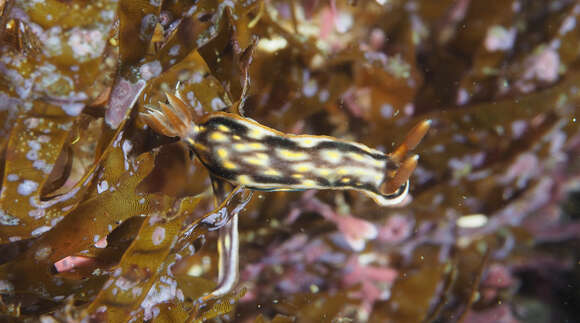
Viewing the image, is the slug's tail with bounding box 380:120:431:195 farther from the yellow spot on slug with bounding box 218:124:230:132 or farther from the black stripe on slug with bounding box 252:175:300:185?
the yellow spot on slug with bounding box 218:124:230:132

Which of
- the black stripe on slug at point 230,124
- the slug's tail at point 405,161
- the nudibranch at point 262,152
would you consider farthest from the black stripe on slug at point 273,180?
the slug's tail at point 405,161

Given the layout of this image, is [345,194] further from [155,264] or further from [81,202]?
[81,202]

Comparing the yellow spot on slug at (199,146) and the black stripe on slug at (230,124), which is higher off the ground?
the black stripe on slug at (230,124)

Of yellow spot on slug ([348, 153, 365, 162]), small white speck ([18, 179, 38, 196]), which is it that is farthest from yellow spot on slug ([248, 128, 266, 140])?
small white speck ([18, 179, 38, 196])

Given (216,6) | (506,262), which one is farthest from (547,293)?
(216,6)

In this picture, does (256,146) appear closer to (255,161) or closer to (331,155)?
(255,161)

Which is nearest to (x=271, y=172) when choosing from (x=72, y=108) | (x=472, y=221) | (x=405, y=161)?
(x=405, y=161)

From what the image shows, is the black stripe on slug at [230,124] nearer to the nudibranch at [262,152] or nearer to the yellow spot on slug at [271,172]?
the nudibranch at [262,152]

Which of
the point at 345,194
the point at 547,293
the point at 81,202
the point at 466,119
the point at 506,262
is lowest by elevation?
the point at 547,293
